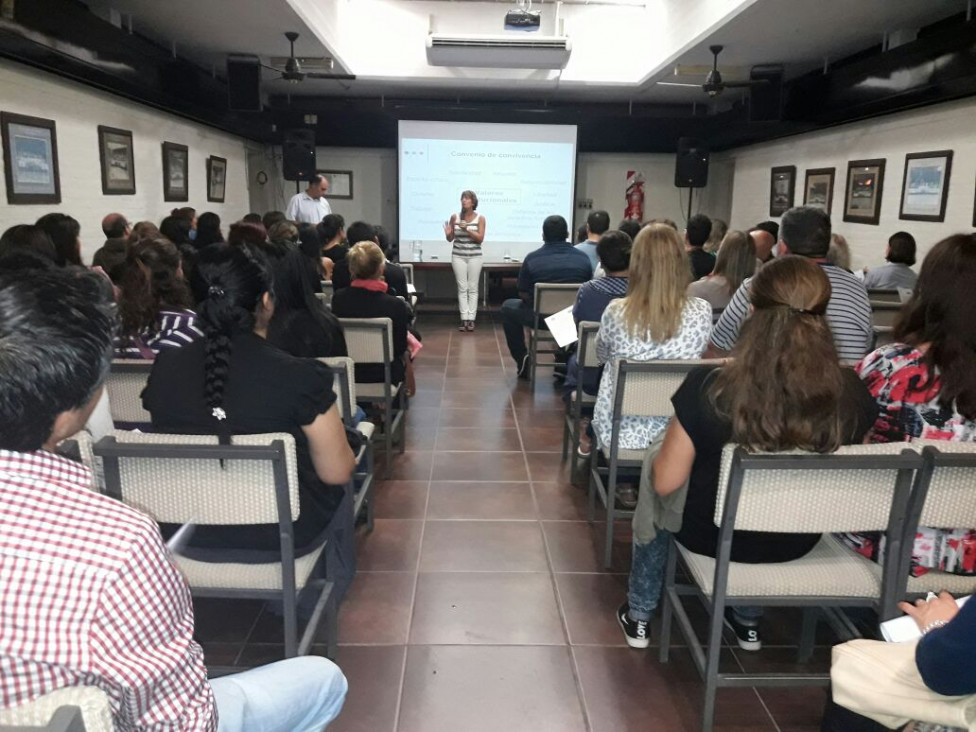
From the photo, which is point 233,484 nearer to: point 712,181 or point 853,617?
point 853,617

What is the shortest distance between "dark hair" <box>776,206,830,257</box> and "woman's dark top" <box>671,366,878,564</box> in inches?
48.5

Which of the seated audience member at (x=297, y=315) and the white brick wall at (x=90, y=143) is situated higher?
the white brick wall at (x=90, y=143)

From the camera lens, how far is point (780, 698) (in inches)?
79.9

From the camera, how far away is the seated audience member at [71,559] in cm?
76

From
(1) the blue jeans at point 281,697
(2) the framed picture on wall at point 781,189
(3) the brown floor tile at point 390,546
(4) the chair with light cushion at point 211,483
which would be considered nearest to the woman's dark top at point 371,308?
(3) the brown floor tile at point 390,546

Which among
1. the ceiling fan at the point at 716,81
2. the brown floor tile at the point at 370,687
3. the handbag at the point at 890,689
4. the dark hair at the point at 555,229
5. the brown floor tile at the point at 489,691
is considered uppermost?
the ceiling fan at the point at 716,81

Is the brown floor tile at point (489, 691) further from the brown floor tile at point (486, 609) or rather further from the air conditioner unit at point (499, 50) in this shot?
the air conditioner unit at point (499, 50)

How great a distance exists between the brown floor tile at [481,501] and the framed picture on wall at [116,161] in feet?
12.6

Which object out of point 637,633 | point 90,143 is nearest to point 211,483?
point 637,633

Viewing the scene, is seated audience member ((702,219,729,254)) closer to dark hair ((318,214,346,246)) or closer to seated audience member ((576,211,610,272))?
seated audience member ((576,211,610,272))

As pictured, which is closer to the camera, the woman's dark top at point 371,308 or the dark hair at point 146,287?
the dark hair at point 146,287

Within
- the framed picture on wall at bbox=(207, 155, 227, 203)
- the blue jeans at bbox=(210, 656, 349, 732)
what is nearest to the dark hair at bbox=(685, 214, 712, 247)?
the blue jeans at bbox=(210, 656, 349, 732)

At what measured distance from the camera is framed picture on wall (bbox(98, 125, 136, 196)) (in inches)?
213

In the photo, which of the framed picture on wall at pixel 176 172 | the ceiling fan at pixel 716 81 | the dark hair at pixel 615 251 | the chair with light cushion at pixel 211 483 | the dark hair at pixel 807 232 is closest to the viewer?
the chair with light cushion at pixel 211 483
